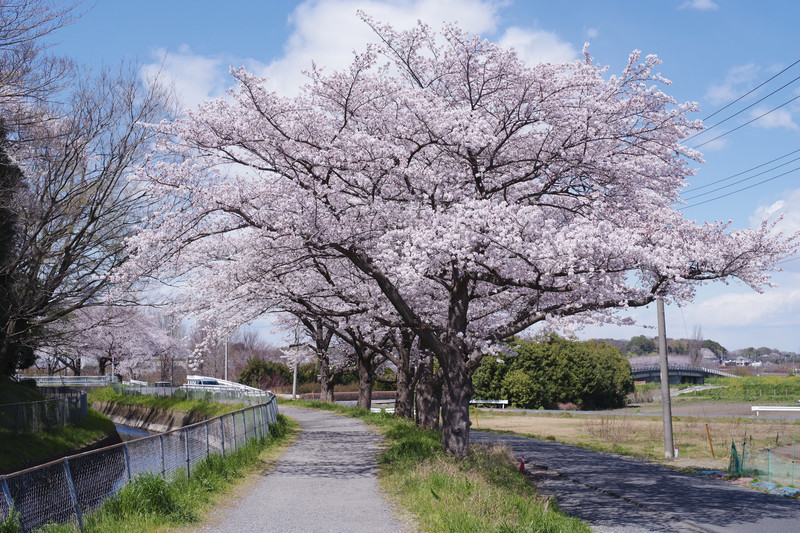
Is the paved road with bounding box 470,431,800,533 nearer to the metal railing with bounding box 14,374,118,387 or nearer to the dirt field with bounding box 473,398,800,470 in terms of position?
the dirt field with bounding box 473,398,800,470

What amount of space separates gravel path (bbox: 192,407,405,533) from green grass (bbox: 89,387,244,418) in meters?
15.7

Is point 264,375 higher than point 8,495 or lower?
lower

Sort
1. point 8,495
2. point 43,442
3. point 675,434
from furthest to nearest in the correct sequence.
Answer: point 675,434, point 43,442, point 8,495

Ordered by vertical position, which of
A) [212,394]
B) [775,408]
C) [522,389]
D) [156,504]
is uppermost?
[156,504]

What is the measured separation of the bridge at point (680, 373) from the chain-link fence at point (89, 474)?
11098cm

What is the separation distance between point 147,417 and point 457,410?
32.7m

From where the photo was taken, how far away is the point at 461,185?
627 inches

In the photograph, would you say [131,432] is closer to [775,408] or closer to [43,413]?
[43,413]

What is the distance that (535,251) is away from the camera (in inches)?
495

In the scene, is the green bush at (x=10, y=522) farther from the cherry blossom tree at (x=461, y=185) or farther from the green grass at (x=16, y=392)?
the green grass at (x=16, y=392)

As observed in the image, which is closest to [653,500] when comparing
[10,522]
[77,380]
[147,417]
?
[10,522]

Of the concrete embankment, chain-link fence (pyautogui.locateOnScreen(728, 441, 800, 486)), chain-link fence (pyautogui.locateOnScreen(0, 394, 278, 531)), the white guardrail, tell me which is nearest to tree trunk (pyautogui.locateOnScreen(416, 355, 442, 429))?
chain-link fence (pyautogui.locateOnScreen(728, 441, 800, 486))

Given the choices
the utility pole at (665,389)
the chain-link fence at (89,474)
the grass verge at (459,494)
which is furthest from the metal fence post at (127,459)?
the utility pole at (665,389)

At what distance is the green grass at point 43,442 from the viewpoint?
22453 millimetres
